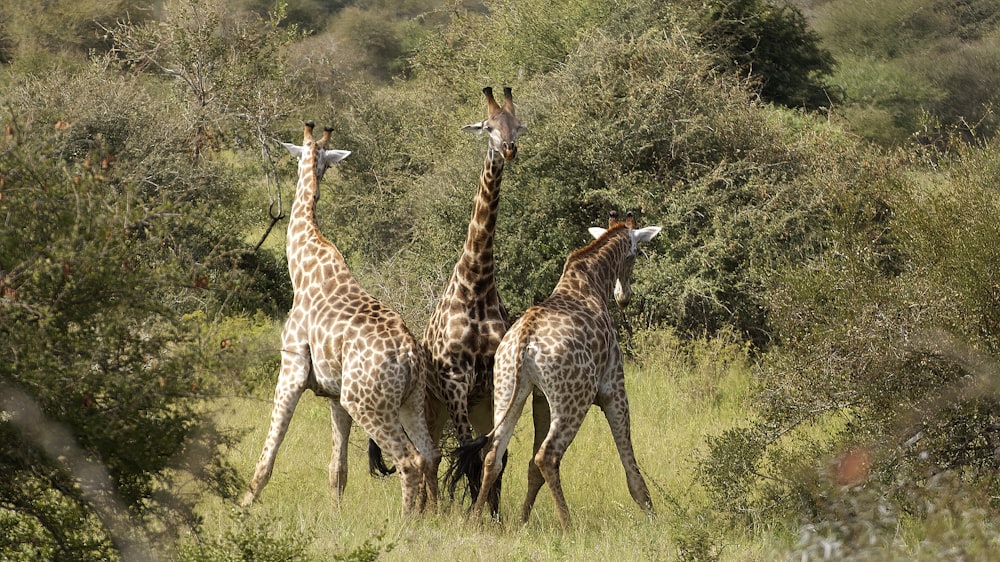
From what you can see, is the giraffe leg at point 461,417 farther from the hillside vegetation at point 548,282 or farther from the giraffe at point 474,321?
the hillside vegetation at point 548,282

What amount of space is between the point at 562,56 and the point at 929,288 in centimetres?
1032

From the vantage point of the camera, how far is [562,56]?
16891mm

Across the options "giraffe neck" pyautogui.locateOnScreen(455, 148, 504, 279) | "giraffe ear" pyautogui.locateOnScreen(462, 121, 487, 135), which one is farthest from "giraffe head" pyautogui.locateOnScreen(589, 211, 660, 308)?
"giraffe ear" pyautogui.locateOnScreen(462, 121, 487, 135)

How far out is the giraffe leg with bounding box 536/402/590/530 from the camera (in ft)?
22.8

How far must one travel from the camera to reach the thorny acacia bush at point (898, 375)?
695 centimetres

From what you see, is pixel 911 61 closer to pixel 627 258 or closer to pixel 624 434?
pixel 627 258

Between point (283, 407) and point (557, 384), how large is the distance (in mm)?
1588

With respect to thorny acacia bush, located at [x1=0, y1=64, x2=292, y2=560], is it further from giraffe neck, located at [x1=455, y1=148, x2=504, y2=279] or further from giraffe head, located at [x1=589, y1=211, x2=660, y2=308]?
giraffe head, located at [x1=589, y1=211, x2=660, y2=308]

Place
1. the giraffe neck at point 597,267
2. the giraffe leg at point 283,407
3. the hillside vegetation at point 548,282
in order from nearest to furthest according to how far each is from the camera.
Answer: the hillside vegetation at point 548,282 → the giraffe leg at point 283,407 → the giraffe neck at point 597,267

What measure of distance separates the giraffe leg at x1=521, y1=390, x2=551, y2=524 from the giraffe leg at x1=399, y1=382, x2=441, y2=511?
0.59 metres

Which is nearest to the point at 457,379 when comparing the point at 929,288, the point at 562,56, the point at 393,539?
the point at 393,539

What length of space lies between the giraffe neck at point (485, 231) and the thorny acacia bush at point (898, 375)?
1.83 metres

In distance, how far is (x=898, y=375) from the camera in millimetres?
7125

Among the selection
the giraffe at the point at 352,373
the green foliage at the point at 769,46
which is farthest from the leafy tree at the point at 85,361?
the green foliage at the point at 769,46
